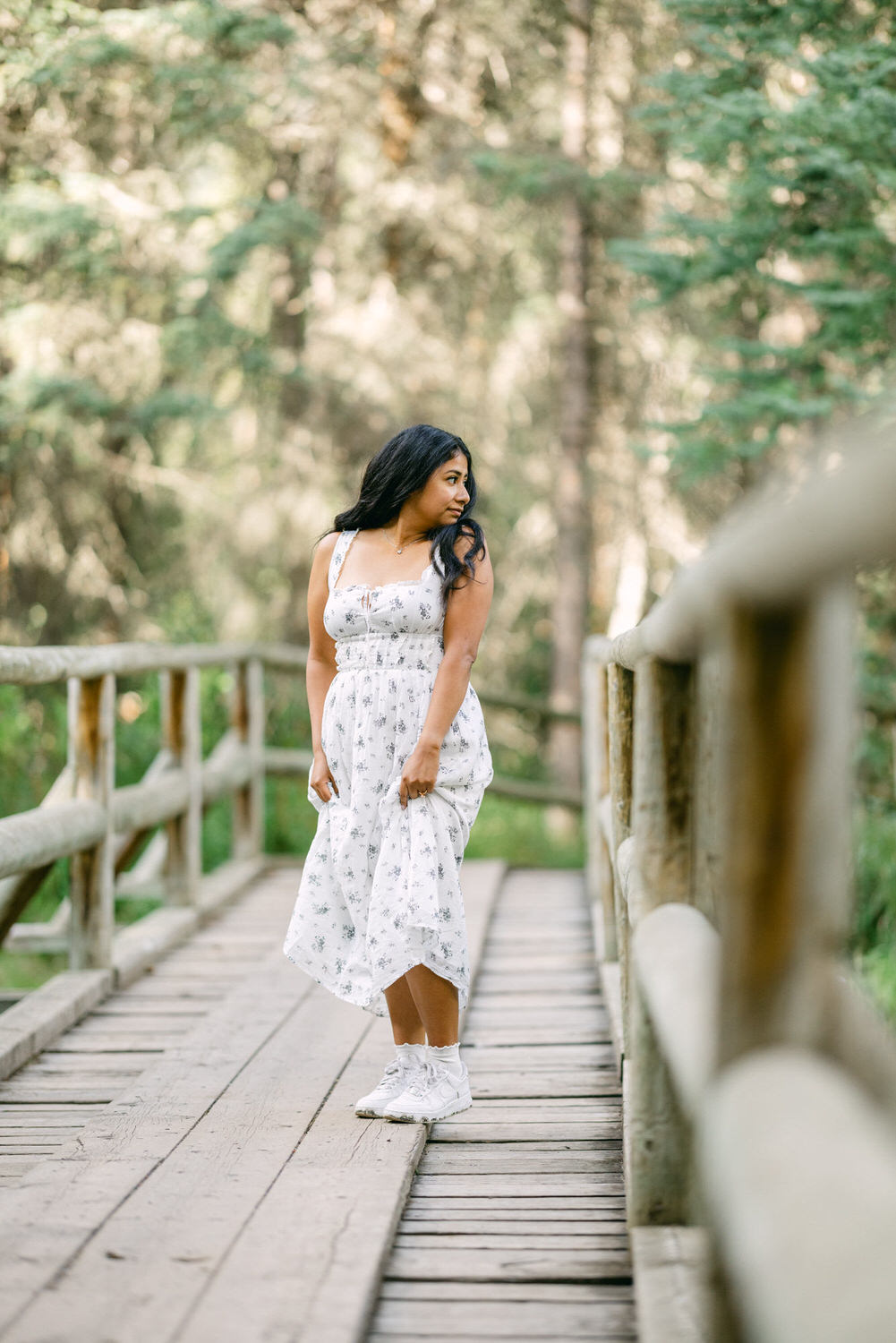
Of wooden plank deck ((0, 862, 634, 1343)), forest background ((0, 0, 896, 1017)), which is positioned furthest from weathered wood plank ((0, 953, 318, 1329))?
forest background ((0, 0, 896, 1017))

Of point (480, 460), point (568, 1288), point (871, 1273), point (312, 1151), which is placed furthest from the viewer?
point (480, 460)

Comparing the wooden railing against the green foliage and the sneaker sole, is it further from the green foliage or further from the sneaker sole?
the green foliage

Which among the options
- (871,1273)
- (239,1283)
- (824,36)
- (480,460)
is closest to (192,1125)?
(239,1283)

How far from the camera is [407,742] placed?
364 centimetres

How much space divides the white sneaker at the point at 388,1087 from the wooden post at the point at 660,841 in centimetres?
118

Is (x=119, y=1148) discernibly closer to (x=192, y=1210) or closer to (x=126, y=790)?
(x=192, y=1210)

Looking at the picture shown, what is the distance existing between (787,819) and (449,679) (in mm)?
2224

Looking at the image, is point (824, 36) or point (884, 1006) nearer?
point (884, 1006)

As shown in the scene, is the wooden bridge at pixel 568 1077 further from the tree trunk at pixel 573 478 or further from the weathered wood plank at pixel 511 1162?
the tree trunk at pixel 573 478

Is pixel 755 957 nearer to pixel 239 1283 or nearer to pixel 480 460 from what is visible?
pixel 239 1283

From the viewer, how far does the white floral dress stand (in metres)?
3.54

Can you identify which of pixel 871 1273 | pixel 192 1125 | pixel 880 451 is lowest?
pixel 192 1125

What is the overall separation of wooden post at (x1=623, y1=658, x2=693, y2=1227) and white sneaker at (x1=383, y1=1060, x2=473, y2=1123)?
44.2 inches

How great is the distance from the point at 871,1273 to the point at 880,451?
64 cm
